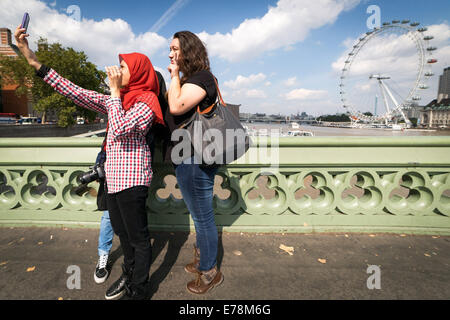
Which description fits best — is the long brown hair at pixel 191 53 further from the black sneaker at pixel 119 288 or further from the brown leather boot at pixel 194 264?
the black sneaker at pixel 119 288

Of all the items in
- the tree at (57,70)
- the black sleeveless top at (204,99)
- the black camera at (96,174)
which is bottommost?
the black camera at (96,174)

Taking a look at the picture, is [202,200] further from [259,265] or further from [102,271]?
[102,271]

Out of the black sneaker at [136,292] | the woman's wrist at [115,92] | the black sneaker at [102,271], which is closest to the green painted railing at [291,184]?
the black sneaker at [102,271]

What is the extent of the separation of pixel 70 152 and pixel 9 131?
2734 centimetres

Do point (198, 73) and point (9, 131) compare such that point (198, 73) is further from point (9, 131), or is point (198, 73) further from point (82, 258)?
point (9, 131)

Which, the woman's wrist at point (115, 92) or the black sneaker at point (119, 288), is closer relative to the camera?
the woman's wrist at point (115, 92)

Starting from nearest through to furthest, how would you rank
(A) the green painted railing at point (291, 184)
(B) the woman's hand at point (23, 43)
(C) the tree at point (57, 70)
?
(B) the woman's hand at point (23, 43), (A) the green painted railing at point (291, 184), (C) the tree at point (57, 70)

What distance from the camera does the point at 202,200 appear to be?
→ 1920 millimetres

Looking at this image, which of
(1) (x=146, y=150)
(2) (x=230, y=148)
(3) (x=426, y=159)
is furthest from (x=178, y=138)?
(3) (x=426, y=159)

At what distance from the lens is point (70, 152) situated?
2861 millimetres

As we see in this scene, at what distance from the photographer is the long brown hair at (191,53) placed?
5.82ft

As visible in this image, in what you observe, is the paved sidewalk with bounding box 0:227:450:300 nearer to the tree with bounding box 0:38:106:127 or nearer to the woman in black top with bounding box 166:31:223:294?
the woman in black top with bounding box 166:31:223:294

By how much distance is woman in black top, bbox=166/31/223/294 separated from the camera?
1.70 meters

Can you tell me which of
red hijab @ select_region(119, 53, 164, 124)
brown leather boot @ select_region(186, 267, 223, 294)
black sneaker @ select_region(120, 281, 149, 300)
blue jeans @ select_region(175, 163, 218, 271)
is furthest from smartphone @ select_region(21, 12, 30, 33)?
brown leather boot @ select_region(186, 267, 223, 294)
